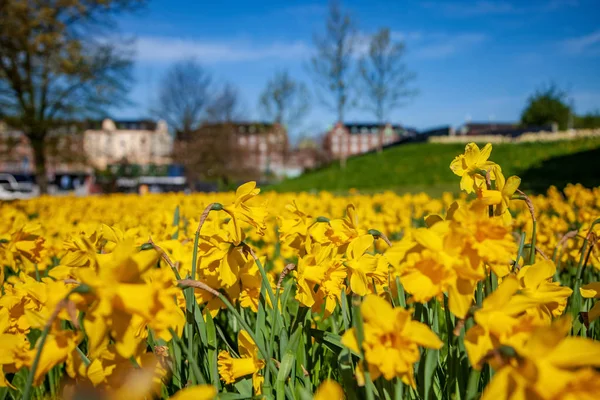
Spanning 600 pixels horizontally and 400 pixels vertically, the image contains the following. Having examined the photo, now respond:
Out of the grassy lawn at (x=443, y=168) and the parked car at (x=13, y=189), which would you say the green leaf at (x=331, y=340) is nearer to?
the grassy lawn at (x=443, y=168)

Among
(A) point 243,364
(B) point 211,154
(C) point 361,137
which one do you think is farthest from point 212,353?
(C) point 361,137

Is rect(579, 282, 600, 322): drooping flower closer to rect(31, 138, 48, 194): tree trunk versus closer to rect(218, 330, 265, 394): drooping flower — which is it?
rect(218, 330, 265, 394): drooping flower

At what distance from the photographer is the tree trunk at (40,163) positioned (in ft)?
58.6

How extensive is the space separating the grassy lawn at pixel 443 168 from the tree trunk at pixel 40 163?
8.99 meters

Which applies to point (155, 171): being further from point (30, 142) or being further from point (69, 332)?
point (69, 332)

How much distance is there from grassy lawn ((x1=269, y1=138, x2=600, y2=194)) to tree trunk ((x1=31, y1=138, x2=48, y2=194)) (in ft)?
29.5

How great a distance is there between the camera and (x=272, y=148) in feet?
132

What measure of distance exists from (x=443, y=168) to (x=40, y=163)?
1566cm

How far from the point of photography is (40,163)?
1794 centimetres

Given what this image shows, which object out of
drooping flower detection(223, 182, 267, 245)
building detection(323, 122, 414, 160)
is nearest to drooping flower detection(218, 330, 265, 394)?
drooping flower detection(223, 182, 267, 245)

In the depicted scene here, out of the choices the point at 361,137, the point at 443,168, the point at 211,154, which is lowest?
the point at 443,168

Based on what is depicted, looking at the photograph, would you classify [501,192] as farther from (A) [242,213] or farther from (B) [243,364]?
(B) [243,364]

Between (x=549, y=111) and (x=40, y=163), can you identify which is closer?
(x=40, y=163)

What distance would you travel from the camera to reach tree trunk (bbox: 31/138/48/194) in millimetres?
17875
